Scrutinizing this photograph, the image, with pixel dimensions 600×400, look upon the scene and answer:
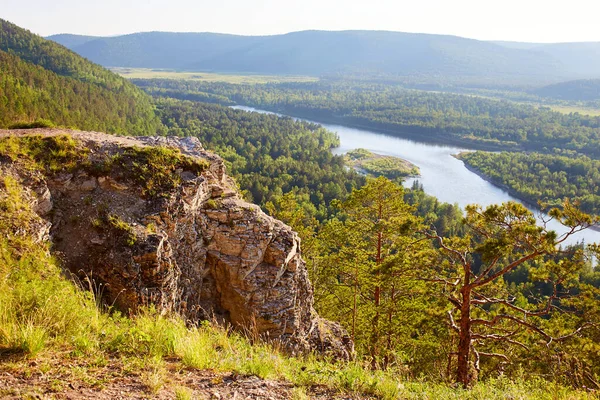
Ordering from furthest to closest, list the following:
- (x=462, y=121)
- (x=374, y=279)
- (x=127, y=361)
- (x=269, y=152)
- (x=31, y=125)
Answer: (x=462, y=121) < (x=269, y=152) < (x=374, y=279) < (x=31, y=125) < (x=127, y=361)

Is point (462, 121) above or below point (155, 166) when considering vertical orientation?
above

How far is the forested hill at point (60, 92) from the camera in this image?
47641 mm

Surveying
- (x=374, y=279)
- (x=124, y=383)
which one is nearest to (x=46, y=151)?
(x=124, y=383)

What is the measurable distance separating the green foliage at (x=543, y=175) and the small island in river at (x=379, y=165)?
1623cm

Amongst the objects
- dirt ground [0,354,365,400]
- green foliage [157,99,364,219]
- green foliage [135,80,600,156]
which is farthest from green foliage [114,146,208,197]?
green foliage [135,80,600,156]

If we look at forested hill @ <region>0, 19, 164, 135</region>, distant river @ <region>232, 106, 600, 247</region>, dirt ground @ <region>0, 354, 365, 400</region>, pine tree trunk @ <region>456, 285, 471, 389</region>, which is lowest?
distant river @ <region>232, 106, 600, 247</region>

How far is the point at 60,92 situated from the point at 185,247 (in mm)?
61504

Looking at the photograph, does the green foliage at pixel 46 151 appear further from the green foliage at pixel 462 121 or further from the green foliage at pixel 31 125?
the green foliage at pixel 462 121

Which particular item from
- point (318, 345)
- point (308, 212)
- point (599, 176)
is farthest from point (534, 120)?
point (318, 345)

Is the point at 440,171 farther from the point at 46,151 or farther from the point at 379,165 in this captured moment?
the point at 46,151

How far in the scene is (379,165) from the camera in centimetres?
8738

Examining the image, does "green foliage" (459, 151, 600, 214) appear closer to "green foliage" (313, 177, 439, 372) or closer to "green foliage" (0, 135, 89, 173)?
"green foliage" (313, 177, 439, 372)

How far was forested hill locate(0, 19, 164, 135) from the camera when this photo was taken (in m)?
47.6

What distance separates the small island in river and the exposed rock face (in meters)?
67.6
